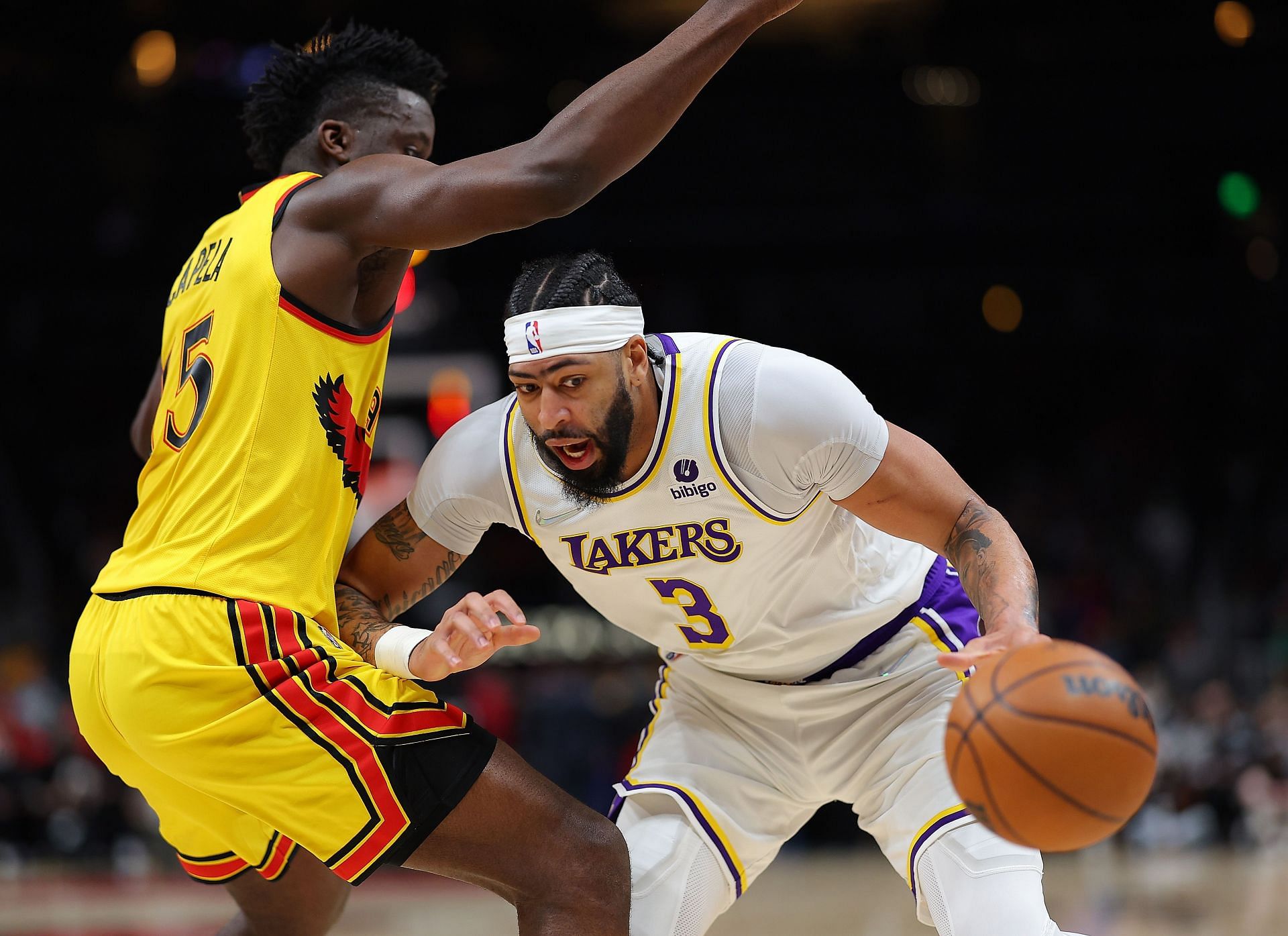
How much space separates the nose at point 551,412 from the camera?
125 inches

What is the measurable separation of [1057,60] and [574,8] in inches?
181

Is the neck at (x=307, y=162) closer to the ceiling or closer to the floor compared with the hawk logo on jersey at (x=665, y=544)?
closer to the ceiling

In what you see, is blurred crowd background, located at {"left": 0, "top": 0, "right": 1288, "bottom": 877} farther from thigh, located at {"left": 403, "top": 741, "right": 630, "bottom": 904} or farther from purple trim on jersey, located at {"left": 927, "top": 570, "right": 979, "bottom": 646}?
thigh, located at {"left": 403, "top": 741, "right": 630, "bottom": 904}

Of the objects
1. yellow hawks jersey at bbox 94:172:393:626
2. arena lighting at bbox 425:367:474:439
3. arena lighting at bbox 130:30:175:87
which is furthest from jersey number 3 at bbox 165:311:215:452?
arena lighting at bbox 130:30:175:87

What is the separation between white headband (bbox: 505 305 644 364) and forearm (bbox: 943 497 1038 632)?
92 cm

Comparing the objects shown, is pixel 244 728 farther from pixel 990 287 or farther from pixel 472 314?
pixel 990 287

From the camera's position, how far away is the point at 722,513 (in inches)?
130

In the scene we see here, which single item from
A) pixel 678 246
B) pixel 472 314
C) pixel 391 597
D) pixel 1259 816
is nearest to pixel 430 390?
pixel 472 314

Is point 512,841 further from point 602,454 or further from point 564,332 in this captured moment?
point 564,332

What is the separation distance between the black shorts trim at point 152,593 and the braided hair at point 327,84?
4.35 ft

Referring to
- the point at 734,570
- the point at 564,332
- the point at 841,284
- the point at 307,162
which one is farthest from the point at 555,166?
the point at 841,284

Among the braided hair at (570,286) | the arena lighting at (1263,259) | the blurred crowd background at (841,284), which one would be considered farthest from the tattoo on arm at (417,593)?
the arena lighting at (1263,259)

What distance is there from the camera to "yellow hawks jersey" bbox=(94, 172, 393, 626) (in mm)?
2873

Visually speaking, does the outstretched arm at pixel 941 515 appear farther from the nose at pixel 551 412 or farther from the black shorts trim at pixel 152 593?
the black shorts trim at pixel 152 593
